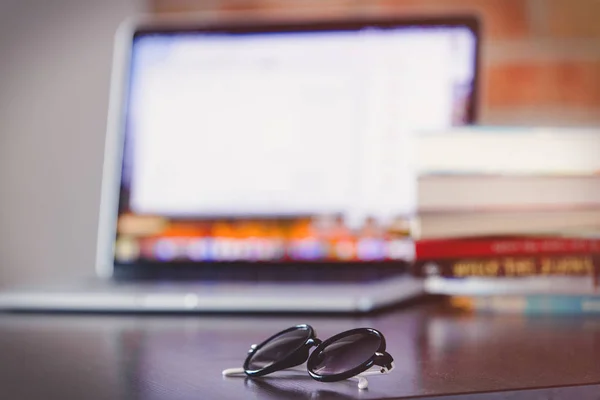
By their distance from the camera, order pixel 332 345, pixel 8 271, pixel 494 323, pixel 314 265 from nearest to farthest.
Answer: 1. pixel 332 345
2. pixel 494 323
3. pixel 314 265
4. pixel 8 271

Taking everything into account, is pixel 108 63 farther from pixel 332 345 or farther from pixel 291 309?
pixel 332 345

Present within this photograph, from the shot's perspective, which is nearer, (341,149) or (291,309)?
(291,309)

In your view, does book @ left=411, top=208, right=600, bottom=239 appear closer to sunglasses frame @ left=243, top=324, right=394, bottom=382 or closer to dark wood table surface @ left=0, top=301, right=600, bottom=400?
dark wood table surface @ left=0, top=301, right=600, bottom=400

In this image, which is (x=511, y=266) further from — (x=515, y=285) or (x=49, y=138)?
(x=49, y=138)

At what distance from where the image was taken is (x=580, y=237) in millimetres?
661

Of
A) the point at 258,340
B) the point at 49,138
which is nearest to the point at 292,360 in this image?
the point at 258,340

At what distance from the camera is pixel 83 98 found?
3.79 feet

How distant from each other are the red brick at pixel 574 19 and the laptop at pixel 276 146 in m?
0.35

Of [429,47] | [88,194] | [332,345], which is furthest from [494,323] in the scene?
[88,194]

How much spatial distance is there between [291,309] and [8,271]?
0.68 metres

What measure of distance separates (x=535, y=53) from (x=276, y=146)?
53cm

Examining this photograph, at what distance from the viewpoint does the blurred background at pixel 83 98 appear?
1121 mm

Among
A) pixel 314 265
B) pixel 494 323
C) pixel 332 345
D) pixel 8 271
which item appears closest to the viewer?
pixel 332 345

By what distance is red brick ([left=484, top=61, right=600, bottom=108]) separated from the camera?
112cm
